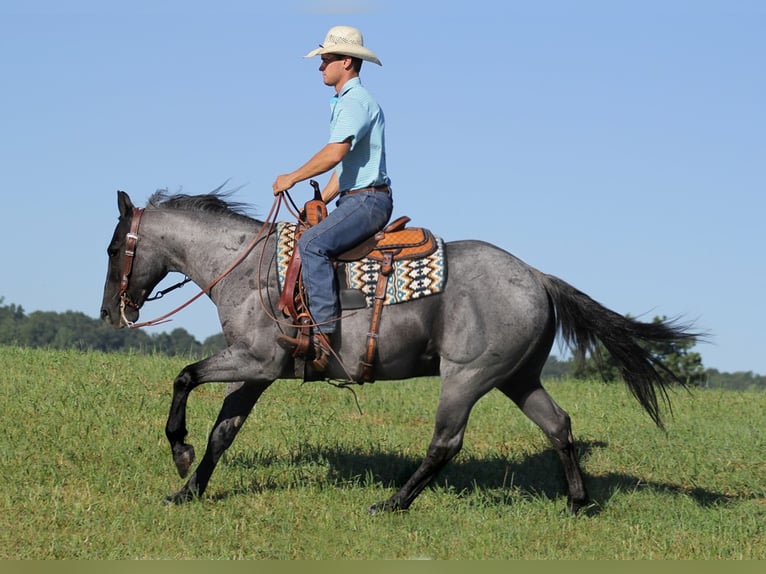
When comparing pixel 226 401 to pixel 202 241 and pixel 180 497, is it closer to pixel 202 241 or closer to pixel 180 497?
pixel 180 497

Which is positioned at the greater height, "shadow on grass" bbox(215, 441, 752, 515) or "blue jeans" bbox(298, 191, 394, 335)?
"blue jeans" bbox(298, 191, 394, 335)

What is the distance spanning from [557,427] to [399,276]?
181 centimetres

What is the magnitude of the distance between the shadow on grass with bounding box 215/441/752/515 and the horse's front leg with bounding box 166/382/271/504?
12.2 inches

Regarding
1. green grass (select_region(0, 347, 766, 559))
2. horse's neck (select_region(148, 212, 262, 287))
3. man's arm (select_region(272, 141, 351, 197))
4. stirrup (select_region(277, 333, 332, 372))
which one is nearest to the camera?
green grass (select_region(0, 347, 766, 559))

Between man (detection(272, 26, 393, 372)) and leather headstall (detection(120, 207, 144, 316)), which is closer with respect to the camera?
man (detection(272, 26, 393, 372))

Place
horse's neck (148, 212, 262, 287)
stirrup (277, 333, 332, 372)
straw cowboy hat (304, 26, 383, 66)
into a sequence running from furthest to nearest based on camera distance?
horse's neck (148, 212, 262, 287), straw cowboy hat (304, 26, 383, 66), stirrup (277, 333, 332, 372)

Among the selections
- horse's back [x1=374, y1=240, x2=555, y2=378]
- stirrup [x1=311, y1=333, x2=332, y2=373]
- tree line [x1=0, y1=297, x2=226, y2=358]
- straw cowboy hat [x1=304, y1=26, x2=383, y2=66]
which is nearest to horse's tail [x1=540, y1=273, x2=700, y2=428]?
horse's back [x1=374, y1=240, x2=555, y2=378]

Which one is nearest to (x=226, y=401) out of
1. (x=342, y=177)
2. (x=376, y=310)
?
(x=376, y=310)

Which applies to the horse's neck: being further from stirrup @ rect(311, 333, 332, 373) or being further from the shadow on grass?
the shadow on grass

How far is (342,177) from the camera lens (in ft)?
25.8

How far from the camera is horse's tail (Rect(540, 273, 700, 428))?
8.27m

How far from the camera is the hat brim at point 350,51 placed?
7.72 metres

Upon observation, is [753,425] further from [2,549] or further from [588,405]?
[2,549]

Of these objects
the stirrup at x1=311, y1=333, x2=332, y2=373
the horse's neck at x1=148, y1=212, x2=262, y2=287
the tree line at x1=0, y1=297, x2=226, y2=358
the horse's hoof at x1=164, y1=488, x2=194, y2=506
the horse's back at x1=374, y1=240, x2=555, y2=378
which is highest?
the tree line at x1=0, y1=297, x2=226, y2=358
